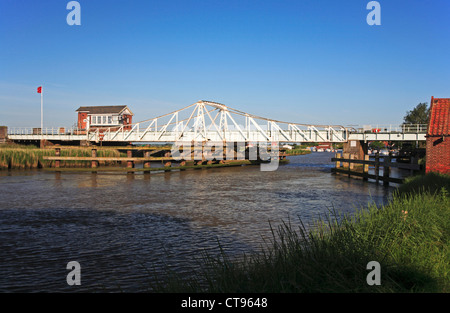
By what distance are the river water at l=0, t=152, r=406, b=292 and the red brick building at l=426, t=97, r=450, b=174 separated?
345cm

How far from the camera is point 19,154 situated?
141ft

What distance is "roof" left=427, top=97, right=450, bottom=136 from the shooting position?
80.3ft

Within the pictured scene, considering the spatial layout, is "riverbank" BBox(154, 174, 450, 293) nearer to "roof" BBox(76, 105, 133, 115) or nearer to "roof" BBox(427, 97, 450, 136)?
"roof" BBox(427, 97, 450, 136)

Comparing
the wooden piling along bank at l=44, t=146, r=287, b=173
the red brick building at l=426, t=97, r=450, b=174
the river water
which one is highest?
the red brick building at l=426, t=97, r=450, b=174

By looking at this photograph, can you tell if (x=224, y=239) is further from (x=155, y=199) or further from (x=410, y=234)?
(x=155, y=199)

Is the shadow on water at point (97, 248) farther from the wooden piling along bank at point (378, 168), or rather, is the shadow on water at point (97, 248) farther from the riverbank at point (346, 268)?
the wooden piling along bank at point (378, 168)

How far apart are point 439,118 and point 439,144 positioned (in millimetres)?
2031

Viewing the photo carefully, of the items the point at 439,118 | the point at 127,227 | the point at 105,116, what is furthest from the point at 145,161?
the point at 105,116

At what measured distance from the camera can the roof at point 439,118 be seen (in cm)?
2448

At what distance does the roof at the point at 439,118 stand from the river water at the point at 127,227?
16.2 ft

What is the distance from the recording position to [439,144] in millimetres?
24531

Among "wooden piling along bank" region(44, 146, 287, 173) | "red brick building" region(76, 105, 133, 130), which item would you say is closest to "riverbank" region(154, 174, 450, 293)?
"wooden piling along bank" region(44, 146, 287, 173)
